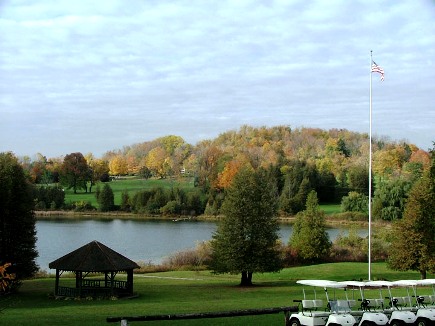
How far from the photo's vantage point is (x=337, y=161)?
12031cm

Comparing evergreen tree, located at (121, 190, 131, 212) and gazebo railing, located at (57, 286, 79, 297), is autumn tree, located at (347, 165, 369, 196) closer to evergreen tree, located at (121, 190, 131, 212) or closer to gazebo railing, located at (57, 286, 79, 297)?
evergreen tree, located at (121, 190, 131, 212)

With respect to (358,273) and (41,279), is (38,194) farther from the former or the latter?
(358,273)

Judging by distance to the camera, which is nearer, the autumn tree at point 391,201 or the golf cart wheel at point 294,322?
the golf cart wheel at point 294,322

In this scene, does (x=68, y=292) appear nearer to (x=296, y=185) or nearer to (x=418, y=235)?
(x=418, y=235)

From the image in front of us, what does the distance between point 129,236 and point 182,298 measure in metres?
41.4

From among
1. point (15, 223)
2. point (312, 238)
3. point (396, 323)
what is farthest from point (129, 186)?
point (396, 323)

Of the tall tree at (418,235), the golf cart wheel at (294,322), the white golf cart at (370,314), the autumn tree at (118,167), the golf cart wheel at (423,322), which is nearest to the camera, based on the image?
the white golf cart at (370,314)

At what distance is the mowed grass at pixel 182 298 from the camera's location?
22.7 m

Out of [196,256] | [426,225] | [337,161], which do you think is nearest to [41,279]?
[196,256]

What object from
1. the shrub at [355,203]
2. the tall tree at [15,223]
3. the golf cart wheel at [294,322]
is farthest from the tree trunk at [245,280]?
the shrub at [355,203]

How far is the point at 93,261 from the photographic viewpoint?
32.2 m

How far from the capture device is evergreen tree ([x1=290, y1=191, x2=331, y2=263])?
166 feet

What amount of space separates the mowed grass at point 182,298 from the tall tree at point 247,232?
116 cm

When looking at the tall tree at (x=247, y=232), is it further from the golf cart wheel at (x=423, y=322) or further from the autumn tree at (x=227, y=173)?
the autumn tree at (x=227, y=173)
